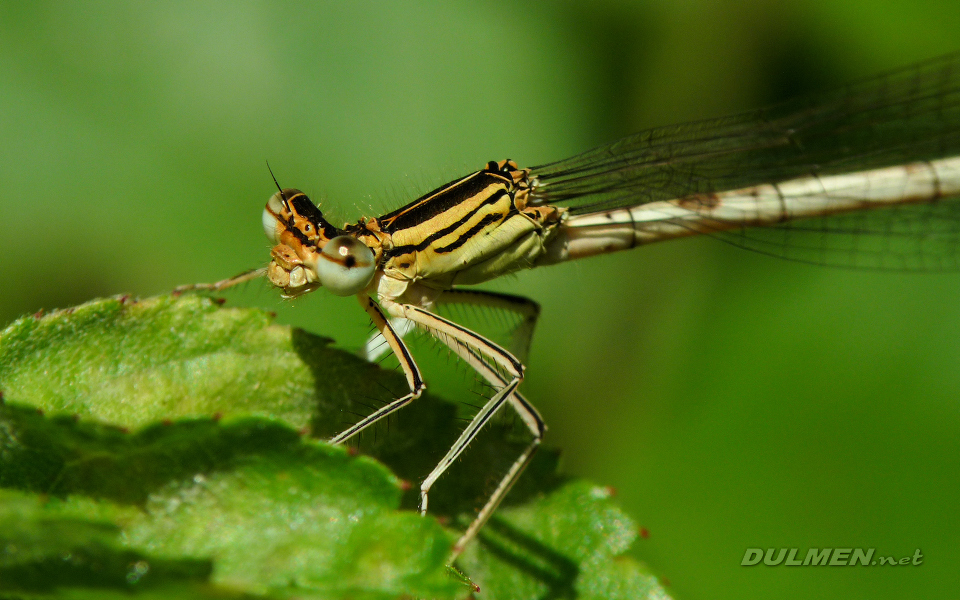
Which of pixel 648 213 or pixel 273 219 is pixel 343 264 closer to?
pixel 273 219

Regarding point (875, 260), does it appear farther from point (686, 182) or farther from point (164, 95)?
point (164, 95)

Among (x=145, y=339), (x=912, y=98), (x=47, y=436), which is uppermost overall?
(x=912, y=98)

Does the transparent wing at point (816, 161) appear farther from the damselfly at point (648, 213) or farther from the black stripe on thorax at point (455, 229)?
the black stripe on thorax at point (455, 229)

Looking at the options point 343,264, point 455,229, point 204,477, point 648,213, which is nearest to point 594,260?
point 648,213

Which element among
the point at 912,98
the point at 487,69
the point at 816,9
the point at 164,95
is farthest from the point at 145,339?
the point at 816,9

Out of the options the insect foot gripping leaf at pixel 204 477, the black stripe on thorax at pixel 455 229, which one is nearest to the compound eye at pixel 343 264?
the black stripe on thorax at pixel 455 229

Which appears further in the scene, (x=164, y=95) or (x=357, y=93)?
(x=357, y=93)

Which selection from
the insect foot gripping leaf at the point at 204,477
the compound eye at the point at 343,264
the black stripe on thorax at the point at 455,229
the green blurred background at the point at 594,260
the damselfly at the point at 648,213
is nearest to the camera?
the insect foot gripping leaf at the point at 204,477
